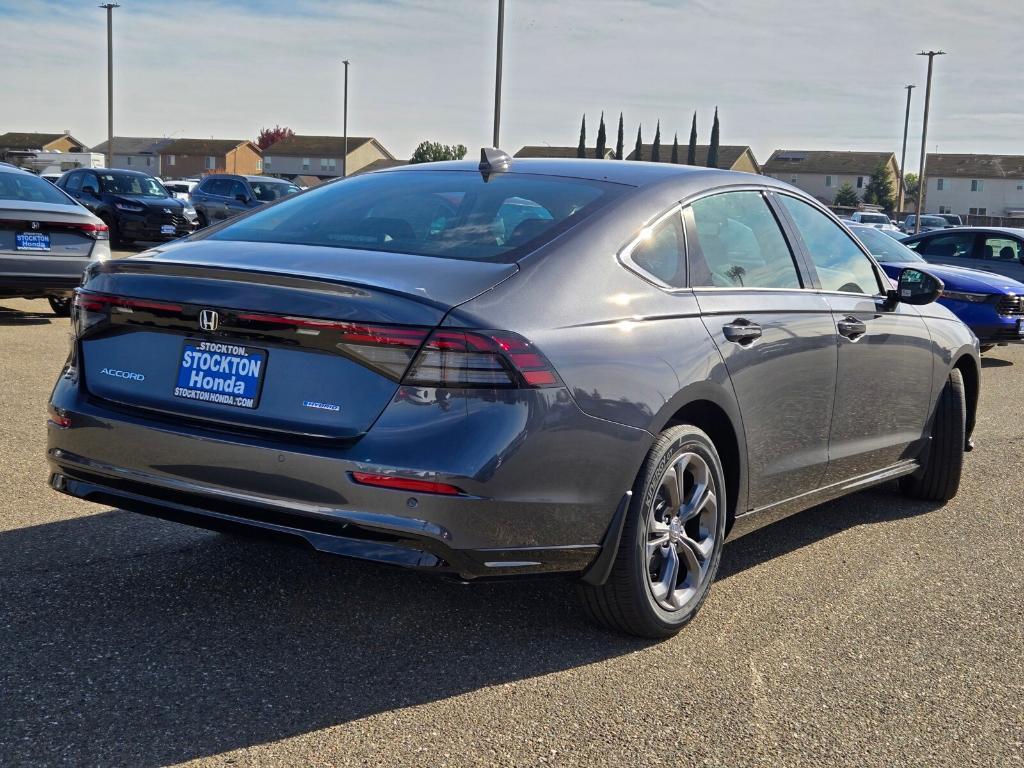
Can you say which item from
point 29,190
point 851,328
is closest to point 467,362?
point 851,328

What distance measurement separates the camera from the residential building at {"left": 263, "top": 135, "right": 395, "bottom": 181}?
127375 mm

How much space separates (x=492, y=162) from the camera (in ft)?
15.5

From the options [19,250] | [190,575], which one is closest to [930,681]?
[190,575]

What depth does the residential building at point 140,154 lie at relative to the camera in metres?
134

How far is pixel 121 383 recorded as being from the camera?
3.86 metres

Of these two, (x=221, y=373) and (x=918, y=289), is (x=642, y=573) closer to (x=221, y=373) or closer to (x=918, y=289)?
(x=221, y=373)

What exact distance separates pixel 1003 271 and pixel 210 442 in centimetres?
1606

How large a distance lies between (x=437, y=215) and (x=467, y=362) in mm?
1049

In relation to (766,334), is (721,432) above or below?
below

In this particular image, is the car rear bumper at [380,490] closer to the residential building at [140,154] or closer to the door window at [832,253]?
the door window at [832,253]

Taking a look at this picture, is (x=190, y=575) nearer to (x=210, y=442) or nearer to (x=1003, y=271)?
(x=210, y=442)

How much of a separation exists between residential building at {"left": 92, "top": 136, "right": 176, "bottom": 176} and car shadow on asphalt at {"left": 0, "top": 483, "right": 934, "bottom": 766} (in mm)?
132341

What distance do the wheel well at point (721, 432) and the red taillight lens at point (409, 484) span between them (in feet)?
3.23

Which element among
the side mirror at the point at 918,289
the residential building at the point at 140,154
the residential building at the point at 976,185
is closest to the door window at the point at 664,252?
the side mirror at the point at 918,289
